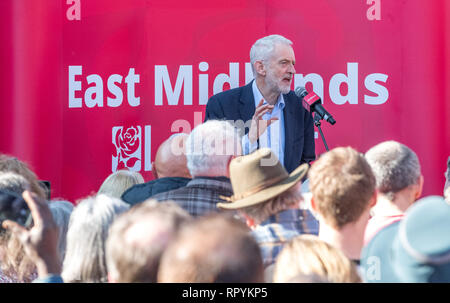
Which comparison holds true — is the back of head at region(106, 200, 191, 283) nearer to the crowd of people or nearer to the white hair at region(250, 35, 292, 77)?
the crowd of people

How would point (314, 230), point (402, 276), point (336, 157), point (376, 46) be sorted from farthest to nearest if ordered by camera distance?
point (376, 46), point (314, 230), point (336, 157), point (402, 276)

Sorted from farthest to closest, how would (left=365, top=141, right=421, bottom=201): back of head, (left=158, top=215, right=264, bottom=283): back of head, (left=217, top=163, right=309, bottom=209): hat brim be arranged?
(left=365, top=141, right=421, bottom=201): back of head < (left=217, top=163, right=309, bottom=209): hat brim < (left=158, top=215, right=264, bottom=283): back of head

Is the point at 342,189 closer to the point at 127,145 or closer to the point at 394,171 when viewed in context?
the point at 394,171

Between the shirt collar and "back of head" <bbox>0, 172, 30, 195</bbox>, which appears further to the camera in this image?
the shirt collar

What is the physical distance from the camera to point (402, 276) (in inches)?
60.6

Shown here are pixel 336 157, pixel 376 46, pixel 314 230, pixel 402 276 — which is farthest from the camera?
pixel 376 46

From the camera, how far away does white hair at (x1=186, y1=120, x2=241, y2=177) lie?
9.09 ft

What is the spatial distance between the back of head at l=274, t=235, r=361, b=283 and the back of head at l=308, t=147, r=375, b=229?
1.57ft

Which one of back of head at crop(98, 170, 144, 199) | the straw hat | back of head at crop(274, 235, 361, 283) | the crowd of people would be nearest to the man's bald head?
the crowd of people

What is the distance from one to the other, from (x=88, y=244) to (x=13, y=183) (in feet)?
1.75

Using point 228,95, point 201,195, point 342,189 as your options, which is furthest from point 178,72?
point 342,189

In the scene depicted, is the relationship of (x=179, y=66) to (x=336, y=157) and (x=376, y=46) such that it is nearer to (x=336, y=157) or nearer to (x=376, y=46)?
(x=376, y=46)

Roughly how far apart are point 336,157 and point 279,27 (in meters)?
2.75
